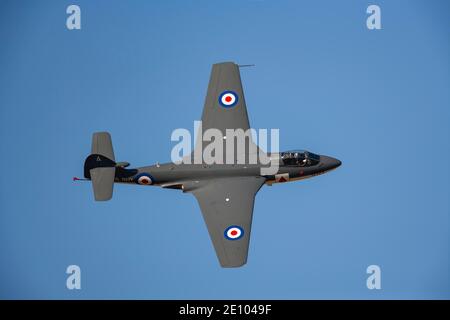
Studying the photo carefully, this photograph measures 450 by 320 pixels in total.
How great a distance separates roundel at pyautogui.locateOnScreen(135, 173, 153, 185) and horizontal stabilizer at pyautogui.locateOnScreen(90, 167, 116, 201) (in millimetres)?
1465

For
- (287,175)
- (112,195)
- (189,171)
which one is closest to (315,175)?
(287,175)

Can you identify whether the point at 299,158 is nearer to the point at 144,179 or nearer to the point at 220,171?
the point at 220,171

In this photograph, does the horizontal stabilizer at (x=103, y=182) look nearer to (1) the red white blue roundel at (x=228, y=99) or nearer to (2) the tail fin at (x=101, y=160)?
(2) the tail fin at (x=101, y=160)

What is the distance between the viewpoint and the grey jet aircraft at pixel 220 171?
33812 mm

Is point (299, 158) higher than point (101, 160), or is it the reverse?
point (101, 160)

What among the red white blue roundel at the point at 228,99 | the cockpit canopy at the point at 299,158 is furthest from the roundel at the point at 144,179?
the cockpit canopy at the point at 299,158

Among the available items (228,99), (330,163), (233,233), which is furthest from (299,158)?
(233,233)

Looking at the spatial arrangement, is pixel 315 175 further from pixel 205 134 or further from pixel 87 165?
pixel 87 165

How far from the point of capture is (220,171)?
35.2m

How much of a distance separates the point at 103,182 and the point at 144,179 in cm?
232

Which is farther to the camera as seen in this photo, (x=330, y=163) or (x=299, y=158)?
(x=330, y=163)

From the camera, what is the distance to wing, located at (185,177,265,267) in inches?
1254

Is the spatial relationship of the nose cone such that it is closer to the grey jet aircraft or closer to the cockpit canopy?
the grey jet aircraft

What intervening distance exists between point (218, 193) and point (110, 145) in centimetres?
567
